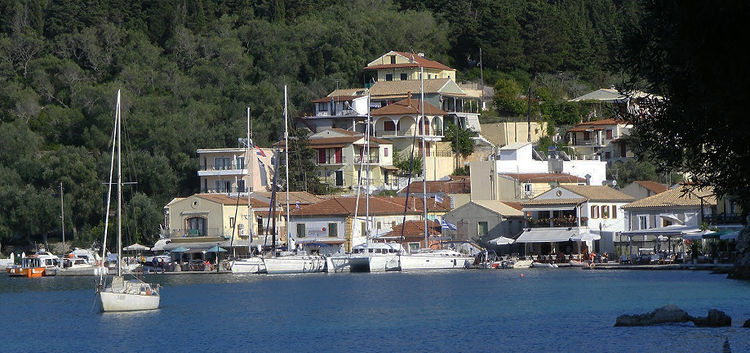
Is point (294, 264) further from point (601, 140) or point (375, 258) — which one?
point (601, 140)

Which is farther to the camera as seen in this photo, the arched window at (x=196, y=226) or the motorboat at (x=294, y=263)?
the arched window at (x=196, y=226)

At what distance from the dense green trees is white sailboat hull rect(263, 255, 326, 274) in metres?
20.0

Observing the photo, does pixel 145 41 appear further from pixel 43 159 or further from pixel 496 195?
pixel 496 195

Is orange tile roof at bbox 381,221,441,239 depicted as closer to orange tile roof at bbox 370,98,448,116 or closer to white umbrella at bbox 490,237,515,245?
white umbrella at bbox 490,237,515,245

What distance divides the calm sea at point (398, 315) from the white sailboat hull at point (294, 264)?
505cm

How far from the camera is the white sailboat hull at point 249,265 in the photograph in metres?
78.1

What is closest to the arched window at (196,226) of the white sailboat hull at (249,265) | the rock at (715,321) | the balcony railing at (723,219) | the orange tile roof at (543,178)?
the white sailboat hull at (249,265)

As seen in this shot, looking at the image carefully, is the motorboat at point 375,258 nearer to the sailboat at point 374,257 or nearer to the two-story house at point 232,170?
the sailboat at point 374,257

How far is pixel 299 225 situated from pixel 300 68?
38.9m

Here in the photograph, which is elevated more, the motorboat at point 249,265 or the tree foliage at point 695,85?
the tree foliage at point 695,85

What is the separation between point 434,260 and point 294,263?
28.4 ft

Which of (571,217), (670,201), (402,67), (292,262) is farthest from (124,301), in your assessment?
(402,67)

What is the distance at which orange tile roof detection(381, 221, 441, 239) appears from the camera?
83.4m

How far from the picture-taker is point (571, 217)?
3172 inches
